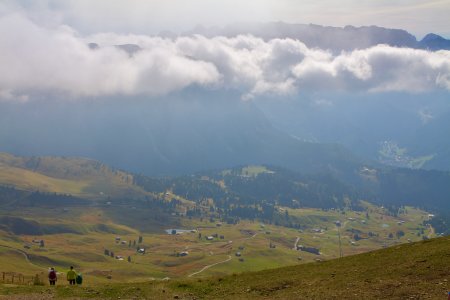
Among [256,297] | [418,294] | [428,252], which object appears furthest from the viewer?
[428,252]

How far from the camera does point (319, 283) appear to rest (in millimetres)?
54719

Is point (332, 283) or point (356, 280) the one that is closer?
point (356, 280)

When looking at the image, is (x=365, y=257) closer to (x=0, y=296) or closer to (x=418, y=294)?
(x=418, y=294)

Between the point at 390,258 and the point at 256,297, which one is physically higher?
the point at 390,258

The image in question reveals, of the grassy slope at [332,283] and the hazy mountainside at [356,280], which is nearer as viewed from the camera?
the hazy mountainside at [356,280]

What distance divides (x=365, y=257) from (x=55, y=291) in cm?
3803

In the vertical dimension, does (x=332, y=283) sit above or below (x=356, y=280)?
below

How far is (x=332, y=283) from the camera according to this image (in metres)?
53.7

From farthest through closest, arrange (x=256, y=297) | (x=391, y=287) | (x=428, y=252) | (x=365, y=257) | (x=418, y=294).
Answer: (x=365, y=257) → (x=428, y=252) → (x=256, y=297) → (x=391, y=287) → (x=418, y=294)

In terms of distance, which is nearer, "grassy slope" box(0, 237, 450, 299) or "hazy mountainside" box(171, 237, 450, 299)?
"hazy mountainside" box(171, 237, 450, 299)

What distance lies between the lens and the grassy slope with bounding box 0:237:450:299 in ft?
160

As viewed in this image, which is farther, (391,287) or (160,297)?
(160,297)

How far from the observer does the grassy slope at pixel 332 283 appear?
48.7 meters

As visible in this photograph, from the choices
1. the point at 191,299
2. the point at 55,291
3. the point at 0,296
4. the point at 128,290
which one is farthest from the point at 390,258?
the point at 0,296
